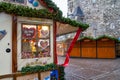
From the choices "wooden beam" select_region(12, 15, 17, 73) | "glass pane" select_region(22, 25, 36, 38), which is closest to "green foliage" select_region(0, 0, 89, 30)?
"wooden beam" select_region(12, 15, 17, 73)

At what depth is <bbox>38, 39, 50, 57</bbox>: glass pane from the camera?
666cm

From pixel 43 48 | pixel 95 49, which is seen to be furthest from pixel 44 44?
pixel 95 49

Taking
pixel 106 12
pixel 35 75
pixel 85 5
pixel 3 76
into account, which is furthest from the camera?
pixel 85 5

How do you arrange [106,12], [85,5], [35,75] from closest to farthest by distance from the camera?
1. [35,75]
2. [106,12]
3. [85,5]

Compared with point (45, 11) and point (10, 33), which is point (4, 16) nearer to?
point (10, 33)

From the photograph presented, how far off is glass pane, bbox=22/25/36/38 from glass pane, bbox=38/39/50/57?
0.39 m

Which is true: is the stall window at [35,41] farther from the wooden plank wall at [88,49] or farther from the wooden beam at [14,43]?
the wooden plank wall at [88,49]

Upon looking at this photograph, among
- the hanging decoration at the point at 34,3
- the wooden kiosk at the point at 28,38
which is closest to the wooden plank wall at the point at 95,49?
the wooden kiosk at the point at 28,38

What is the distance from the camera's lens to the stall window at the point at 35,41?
6.29 m

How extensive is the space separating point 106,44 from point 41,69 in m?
15.1

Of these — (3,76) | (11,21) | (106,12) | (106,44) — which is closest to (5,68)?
(3,76)

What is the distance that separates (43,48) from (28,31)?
824 mm

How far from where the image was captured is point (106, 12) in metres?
27.2

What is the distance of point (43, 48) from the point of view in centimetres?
676
